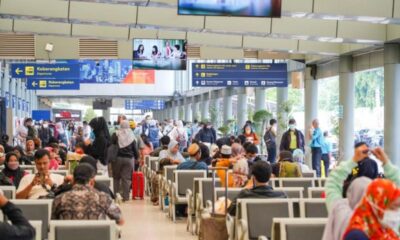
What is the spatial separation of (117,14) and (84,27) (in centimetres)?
398

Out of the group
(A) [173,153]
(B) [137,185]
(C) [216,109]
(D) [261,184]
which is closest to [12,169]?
(D) [261,184]

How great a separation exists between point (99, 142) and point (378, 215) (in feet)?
42.8

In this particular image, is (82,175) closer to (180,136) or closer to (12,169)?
(12,169)

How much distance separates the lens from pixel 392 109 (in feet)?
66.4

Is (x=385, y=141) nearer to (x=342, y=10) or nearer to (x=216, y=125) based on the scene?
(x=342, y=10)

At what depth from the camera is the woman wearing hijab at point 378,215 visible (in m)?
4.40

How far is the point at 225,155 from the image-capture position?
52.0 ft

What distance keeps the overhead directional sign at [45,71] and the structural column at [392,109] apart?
16.6 m

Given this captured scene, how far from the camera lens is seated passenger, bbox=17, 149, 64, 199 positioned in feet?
33.6

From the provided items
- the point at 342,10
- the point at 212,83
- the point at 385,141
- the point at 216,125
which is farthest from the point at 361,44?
the point at 216,125

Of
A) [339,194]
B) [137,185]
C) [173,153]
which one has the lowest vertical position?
[137,185]

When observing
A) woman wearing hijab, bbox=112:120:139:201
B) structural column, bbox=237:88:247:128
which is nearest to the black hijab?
woman wearing hijab, bbox=112:120:139:201

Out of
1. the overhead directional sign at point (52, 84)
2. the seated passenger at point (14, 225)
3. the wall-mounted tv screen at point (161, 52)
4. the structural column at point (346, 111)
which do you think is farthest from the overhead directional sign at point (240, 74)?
the seated passenger at point (14, 225)

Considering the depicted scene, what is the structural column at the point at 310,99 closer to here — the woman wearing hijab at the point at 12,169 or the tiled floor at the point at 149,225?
the tiled floor at the point at 149,225
